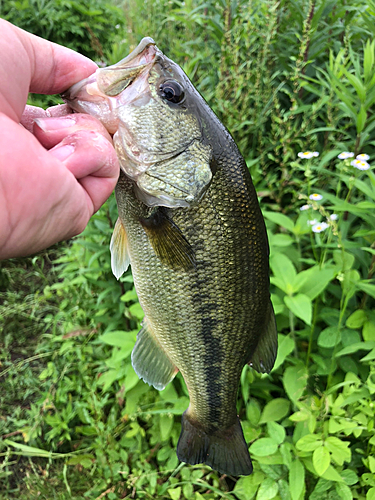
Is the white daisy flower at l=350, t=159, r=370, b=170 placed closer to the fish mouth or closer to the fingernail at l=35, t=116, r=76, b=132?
the fish mouth

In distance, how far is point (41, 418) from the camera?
7.85 feet

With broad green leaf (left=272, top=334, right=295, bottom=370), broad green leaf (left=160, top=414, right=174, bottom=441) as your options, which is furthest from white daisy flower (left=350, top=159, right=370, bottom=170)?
broad green leaf (left=160, top=414, right=174, bottom=441)

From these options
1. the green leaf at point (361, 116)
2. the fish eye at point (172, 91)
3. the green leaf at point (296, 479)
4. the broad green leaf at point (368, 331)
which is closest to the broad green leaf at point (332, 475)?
the green leaf at point (296, 479)

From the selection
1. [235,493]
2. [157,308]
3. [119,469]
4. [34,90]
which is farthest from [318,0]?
[119,469]

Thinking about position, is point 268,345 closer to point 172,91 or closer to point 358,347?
point 358,347

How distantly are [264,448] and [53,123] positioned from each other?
1.59 meters

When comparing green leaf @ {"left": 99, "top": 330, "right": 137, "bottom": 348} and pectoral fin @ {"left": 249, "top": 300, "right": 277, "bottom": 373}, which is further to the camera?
green leaf @ {"left": 99, "top": 330, "right": 137, "bottom": 348}

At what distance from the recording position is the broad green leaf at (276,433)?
5.50 ft

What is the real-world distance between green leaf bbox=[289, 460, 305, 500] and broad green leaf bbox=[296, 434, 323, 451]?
0.13m

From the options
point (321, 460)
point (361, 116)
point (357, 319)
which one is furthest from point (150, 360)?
point (361, 116)

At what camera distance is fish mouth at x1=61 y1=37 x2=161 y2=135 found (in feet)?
3.24

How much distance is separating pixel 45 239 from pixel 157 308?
47 centimetres

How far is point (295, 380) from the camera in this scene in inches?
72.2

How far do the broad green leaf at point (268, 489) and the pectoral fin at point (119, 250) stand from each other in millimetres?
1224
